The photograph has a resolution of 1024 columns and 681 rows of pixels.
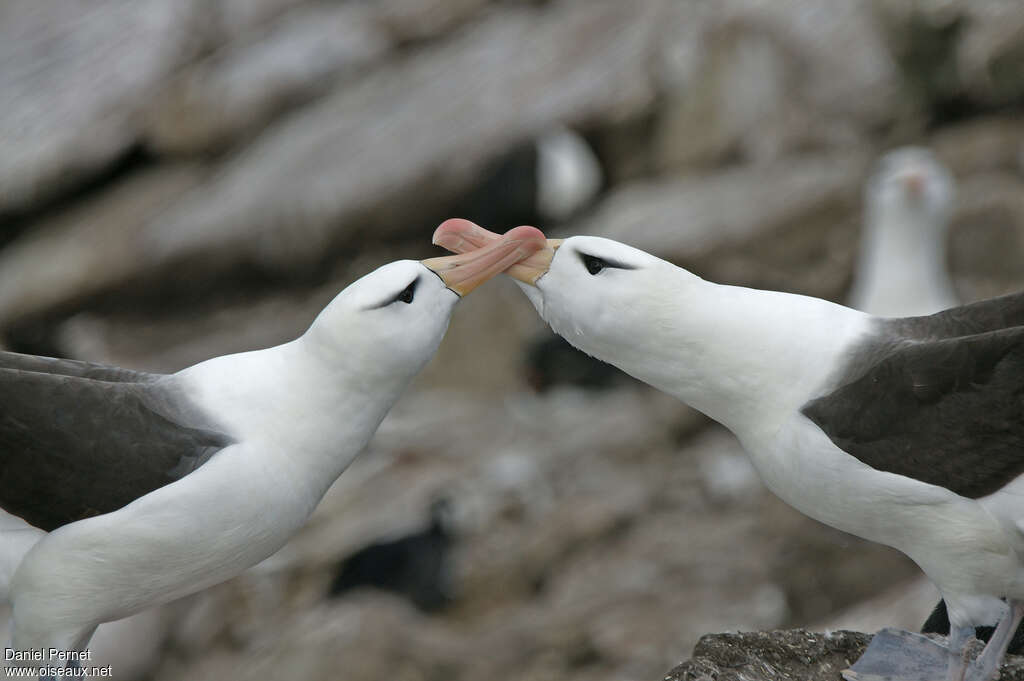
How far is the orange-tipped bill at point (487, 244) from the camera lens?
12.4 feet

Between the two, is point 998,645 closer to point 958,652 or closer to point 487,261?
point 958,652

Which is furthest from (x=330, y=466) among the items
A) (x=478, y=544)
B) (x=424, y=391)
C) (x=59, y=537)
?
(x=424, y=391)

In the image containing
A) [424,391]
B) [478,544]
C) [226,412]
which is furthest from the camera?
[424,391]

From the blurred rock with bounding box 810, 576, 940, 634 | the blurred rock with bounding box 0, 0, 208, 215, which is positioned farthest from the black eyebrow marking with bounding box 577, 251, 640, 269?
the blurred rock with bounding box 0, 0, 208, 215

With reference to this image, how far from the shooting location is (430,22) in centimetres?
1282

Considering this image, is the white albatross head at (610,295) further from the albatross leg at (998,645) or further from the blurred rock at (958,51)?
the blurred rock at (958,51)

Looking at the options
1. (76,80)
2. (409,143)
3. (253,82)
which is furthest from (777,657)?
(76,80)

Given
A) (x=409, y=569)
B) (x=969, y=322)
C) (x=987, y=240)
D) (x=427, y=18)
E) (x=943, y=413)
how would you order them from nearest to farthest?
(x=943, y=413) < (x=969, y=322) < (x=409, y=569) < (x=987, y=240) < (x=427, y=18)

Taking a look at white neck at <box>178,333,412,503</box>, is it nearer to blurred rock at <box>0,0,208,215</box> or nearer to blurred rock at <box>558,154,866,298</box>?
blurred rock at <box>558,154,866,298</box>

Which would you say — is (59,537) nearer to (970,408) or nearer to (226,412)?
(226,412)

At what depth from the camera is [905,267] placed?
25.3ft

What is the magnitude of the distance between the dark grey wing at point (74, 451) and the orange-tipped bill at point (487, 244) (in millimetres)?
922

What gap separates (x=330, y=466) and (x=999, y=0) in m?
8.65

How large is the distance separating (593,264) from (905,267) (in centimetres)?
458
